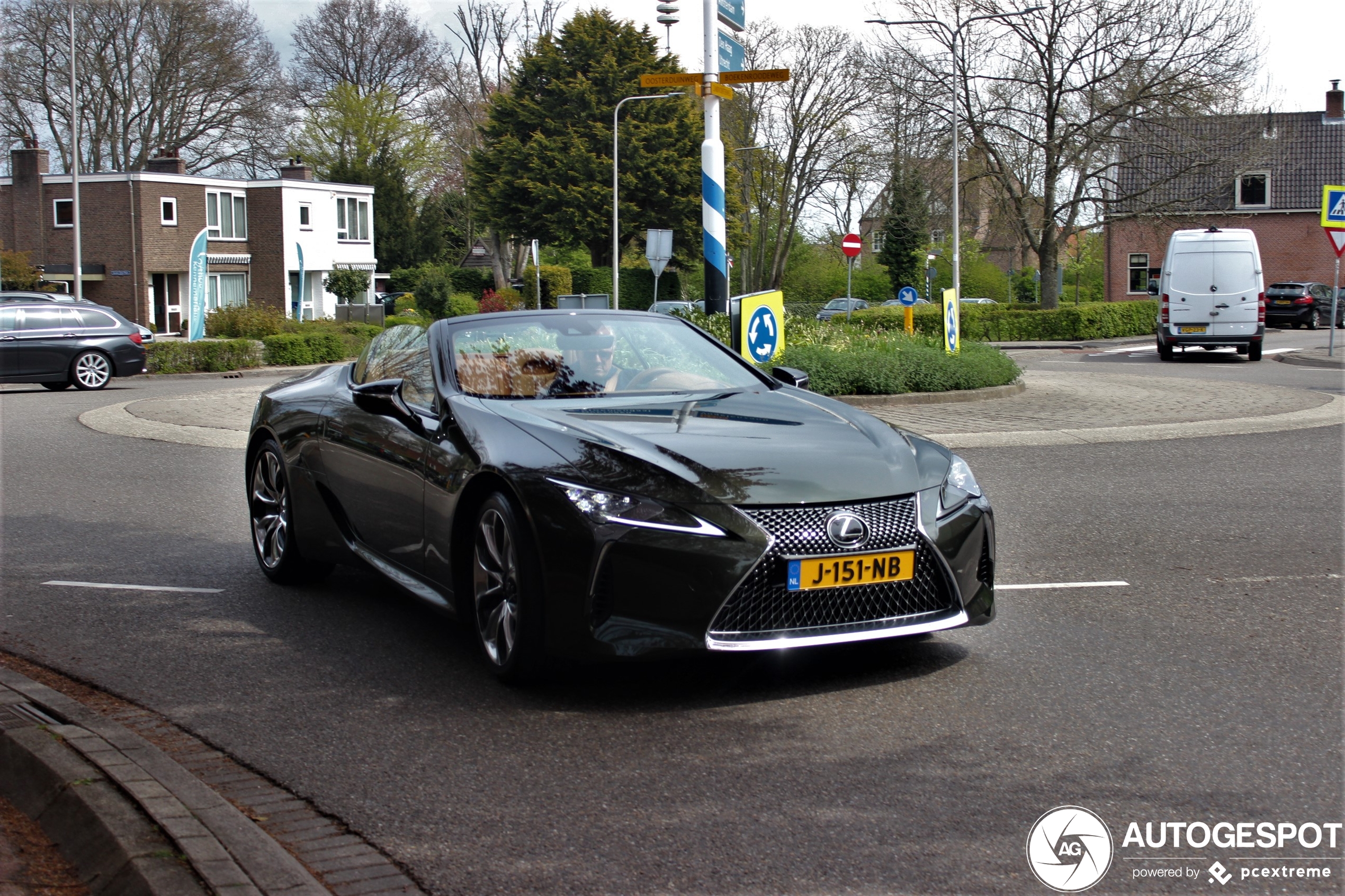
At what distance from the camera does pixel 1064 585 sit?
6641 millimetres

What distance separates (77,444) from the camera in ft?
45.5

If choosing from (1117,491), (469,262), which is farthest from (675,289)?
(1117,491)

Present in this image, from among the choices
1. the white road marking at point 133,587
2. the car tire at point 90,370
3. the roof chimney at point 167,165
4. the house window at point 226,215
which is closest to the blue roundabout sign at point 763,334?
the white road marking at point 133,587

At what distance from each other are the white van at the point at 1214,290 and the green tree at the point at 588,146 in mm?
32414

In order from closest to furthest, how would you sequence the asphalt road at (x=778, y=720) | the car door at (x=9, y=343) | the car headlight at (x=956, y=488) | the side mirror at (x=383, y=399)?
the asphalt road at (x=778, y=720)
the car headlight at (x=956, y=488)
the side mirror at (x=383, y=399)
the car door at (x=9, y=343)

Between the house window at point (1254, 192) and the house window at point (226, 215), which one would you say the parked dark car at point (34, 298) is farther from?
the house window at point (1254, 192)

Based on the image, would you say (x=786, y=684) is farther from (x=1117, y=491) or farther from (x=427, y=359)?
(x=1117, y=491)

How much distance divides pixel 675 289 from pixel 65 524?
55.1m

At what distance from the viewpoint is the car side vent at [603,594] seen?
4.53 metres

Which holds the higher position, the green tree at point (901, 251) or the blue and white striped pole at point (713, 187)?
the green tree at point (901, 251)

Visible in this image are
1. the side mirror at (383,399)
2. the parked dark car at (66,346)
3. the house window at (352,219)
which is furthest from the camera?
the house window at (352,219)

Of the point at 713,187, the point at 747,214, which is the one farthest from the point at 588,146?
the point at 713,187

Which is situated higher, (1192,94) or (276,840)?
(1192,94)

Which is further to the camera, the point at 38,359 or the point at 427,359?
the point at 38,359
